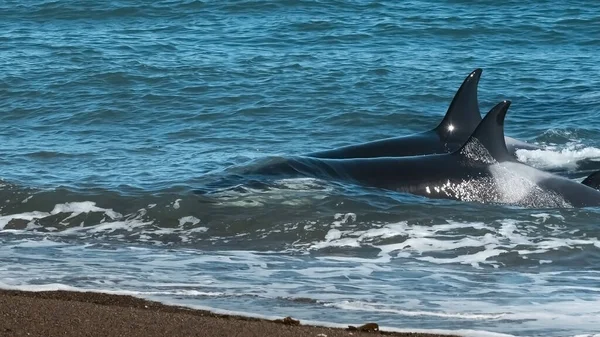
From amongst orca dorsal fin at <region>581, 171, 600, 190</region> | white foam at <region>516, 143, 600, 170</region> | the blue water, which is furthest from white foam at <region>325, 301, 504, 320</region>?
white foam at <region>516, 143, 600, 170</region>

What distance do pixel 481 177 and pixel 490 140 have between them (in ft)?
1.26

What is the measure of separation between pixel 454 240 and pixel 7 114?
9.19 metres

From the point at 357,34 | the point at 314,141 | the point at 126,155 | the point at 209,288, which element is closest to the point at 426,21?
the point at 357,34

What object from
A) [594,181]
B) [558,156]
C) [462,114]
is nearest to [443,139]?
[462,114]

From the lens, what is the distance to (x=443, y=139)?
12.6 metres

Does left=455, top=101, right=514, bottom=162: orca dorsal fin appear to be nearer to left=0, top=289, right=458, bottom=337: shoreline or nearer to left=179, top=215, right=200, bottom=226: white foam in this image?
left=179, top=215, right=200, bottom=226: white foam

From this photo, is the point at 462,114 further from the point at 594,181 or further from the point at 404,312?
the point at 404,312

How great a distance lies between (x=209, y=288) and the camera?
302 inches

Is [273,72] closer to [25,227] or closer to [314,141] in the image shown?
[314,141]

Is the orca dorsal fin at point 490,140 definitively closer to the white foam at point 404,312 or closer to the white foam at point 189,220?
the white foam at point 189,220

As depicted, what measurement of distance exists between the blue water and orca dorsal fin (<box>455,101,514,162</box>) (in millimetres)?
640

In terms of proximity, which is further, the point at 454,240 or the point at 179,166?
the point at 179,166

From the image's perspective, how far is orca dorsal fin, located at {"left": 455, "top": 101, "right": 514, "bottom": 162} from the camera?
10781 millimetres

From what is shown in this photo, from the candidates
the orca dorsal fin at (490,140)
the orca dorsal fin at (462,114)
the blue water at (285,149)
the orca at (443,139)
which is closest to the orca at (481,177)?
the orca dorsal fin at (490,140)
